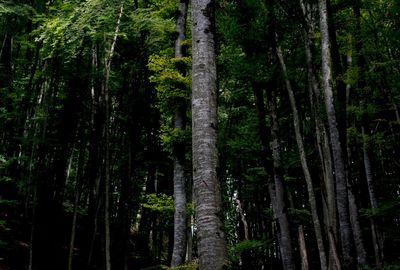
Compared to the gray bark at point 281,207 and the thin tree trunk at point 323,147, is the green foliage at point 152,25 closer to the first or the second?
the gray bark at point 281,207

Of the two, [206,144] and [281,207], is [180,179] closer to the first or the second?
[281,207]

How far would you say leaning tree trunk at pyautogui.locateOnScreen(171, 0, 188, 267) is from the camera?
9633mm

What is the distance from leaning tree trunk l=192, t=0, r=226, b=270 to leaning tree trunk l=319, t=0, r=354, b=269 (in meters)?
4.28

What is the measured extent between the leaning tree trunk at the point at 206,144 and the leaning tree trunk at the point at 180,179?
6422 mm

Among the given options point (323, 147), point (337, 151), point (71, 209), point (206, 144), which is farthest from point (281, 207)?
point (71, 209)

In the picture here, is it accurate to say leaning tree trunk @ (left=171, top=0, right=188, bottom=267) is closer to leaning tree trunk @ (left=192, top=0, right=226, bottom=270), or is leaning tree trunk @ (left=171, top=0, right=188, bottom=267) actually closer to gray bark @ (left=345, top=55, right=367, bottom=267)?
gray bark @ (left=345, top=55, right=367, bottom=267)

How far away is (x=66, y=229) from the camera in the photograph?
554 inches

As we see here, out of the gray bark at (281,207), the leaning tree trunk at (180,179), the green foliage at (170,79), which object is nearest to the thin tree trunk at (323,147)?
the gray bark at (281,207)

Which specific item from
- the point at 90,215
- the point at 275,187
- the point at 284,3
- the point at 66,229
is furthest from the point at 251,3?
the point at 66,229

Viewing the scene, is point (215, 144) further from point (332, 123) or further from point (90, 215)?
point (90, 215)

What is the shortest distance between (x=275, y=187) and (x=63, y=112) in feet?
24.7

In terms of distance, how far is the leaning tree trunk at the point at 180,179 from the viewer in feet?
31.6

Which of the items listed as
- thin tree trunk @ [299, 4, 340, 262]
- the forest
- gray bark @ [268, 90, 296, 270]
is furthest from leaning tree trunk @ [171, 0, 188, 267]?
thin tree trunk @ [299, 4, 340, 262]

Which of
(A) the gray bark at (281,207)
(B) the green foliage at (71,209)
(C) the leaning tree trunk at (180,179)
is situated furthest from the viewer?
(B) the green foliage at (71,209)
